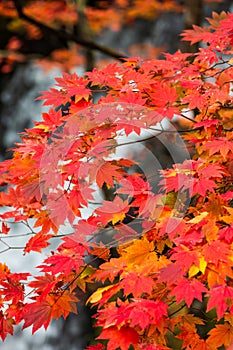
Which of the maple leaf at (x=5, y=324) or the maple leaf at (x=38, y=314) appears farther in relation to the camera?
the maple leaf at (x=5, y=324)

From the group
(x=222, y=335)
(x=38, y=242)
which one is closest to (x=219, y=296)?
(x=222, y=335)

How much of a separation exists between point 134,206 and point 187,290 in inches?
18.0

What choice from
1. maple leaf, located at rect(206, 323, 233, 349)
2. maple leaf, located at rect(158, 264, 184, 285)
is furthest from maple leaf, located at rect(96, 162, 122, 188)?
maple leaf, located at rect(206, 323, 233, 349)

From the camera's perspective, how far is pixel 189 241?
4.61ft

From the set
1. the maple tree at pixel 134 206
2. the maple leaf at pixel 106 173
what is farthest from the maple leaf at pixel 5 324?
the maple leaf at pixel 106 173

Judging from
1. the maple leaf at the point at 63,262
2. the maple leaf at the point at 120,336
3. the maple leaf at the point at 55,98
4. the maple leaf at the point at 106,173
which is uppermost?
the maple leaf at the point at 55,98

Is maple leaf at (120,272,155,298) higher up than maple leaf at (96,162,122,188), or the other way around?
maple leaf at (96,162,122,188)

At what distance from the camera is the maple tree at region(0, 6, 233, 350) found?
1376 mm

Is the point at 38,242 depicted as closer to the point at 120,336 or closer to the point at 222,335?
the point at 120,336

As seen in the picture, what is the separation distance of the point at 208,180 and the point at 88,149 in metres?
0.41

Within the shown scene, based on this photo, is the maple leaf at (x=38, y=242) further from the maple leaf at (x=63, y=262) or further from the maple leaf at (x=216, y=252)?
the maple leaf at (x=216, y=252)

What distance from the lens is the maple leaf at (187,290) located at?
1.32m

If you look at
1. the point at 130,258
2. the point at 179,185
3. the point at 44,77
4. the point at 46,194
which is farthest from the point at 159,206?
the point at 44,77

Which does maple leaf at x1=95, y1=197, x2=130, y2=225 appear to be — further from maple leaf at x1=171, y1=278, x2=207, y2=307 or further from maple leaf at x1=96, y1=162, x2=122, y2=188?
maple leaf at x1=171, y1=278, x2=207, y2=307
